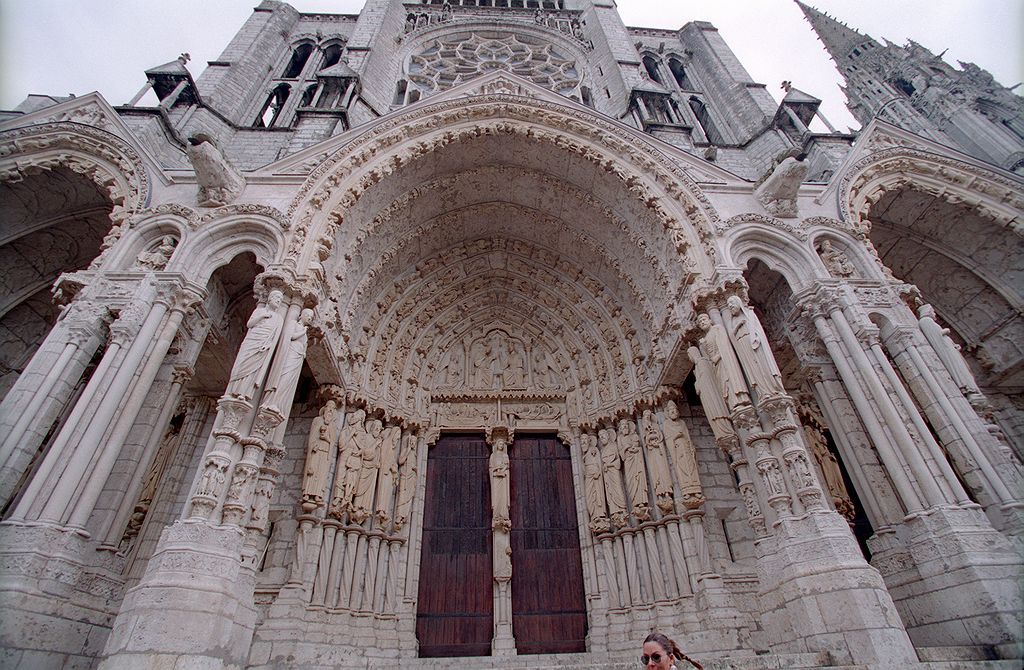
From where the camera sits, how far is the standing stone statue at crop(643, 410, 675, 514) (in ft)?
21.8

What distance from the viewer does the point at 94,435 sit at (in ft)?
15.2

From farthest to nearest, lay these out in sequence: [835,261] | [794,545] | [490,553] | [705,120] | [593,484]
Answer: [705,120] < [593,484] < [490,553] < [835,261] < [794,545]

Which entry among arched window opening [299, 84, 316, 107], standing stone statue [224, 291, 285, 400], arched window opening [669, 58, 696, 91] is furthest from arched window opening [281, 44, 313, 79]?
standing stone statue [224, 291, 285, 400]

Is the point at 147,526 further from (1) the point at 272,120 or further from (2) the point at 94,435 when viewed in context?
(1) the point at 272,120

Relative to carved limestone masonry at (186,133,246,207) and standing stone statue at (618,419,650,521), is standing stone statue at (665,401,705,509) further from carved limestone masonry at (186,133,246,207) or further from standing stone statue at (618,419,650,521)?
carved limestone masonry at (186,133,246,207)

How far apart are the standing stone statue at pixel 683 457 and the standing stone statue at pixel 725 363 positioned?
4.64 ft

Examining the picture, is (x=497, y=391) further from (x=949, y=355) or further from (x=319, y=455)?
→ (x=949, y=355)

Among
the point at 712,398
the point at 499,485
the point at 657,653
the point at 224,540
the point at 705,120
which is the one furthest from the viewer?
the point at 705,120

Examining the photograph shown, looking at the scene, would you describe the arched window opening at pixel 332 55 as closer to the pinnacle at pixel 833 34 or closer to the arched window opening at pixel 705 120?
the arched window opening at pixel 705 120

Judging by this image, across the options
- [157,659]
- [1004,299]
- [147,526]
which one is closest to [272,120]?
[147,526]

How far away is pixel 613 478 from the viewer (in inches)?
286

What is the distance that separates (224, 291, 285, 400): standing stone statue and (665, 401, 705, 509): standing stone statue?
5.23m

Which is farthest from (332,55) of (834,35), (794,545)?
(834,35)

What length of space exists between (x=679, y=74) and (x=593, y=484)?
531 inches
